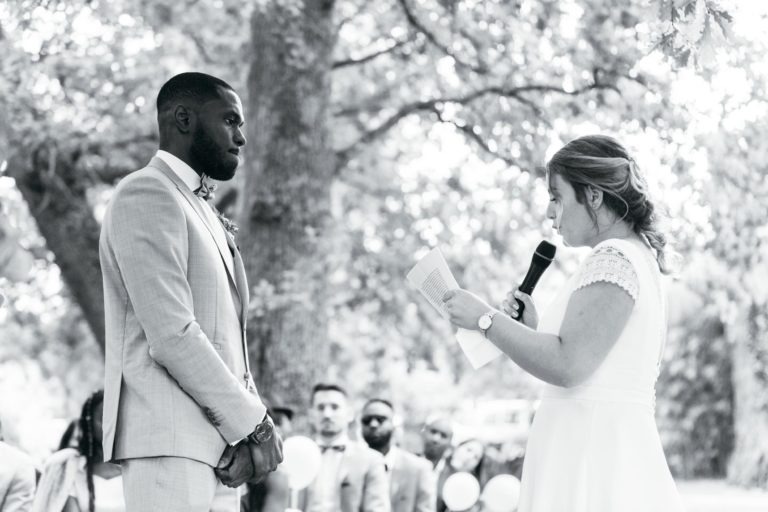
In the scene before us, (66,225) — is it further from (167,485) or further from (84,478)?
(167,485)

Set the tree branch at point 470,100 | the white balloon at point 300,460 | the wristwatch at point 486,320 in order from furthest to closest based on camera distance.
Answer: the tree branch at point 470,100 → the white balloon at point 300,460 → the wristwatch at point 486,320

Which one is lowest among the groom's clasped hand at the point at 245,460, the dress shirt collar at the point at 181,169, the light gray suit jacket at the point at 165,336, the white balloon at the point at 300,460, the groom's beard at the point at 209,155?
the white balloon at the point at 300,460

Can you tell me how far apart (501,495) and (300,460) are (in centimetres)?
140

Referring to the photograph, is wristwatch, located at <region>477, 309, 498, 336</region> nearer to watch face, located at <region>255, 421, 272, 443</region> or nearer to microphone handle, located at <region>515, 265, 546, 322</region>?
microphone handle, located at <region>515, 265, 546, 322</region>

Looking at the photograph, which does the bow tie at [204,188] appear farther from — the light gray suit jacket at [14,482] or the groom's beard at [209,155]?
the light gray suit jacket at [14,482]

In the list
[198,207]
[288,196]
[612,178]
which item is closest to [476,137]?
[288,196]

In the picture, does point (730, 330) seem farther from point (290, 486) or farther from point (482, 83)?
point (290, 486)

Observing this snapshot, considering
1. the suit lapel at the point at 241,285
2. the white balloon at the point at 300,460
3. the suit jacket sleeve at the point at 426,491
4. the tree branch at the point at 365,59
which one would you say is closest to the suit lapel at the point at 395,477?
the suit jacket sleeve at the point at 426,491

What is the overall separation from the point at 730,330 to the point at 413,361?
10286mm

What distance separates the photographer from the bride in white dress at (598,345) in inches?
113

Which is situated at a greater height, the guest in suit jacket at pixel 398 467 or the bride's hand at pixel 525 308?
the bride's hand at pixel 525 308

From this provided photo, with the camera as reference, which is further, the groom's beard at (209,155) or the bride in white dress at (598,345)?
the groom's beard at (209,155)

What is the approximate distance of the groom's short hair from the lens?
310 centimetres

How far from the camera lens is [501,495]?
7207mm
